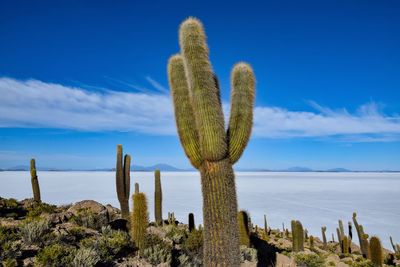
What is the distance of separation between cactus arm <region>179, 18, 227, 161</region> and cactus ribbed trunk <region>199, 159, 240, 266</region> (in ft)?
1.11

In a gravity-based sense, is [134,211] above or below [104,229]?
above

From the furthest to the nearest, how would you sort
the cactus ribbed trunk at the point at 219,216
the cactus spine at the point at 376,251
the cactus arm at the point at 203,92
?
the cactus spine at the point at 376,251 → the cactus arm at the point at 203,92 → the cactus ribbed trunk at the point at 219,216

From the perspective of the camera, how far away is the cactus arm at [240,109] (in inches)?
246

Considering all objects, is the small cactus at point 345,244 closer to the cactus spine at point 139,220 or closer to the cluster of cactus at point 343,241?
the cluster of cactus at point 343,241

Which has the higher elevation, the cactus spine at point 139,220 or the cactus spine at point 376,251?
the cactus spine at point 139,220

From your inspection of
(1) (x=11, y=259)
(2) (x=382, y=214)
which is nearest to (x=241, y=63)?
(1) (x=11, y=259)

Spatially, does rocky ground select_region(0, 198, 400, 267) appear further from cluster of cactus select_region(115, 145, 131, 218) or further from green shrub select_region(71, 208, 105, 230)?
cluster of cactus select_region(115, 145, 131, 218)

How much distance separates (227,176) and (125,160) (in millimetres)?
10352

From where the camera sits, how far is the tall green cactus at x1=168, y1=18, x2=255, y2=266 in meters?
5.72

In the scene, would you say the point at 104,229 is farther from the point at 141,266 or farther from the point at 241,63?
the point at 241,63

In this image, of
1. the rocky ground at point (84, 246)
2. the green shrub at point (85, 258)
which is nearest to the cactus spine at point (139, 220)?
the rocky ground at point (84, 246)

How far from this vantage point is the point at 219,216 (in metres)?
5.71

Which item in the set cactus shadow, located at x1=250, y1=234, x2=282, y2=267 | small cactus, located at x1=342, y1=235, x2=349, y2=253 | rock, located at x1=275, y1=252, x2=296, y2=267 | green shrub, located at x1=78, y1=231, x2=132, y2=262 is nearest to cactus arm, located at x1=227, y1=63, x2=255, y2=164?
green shrub, located at x1=78, y1=231, x2=132, y2=262

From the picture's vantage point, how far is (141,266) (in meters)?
7.29
